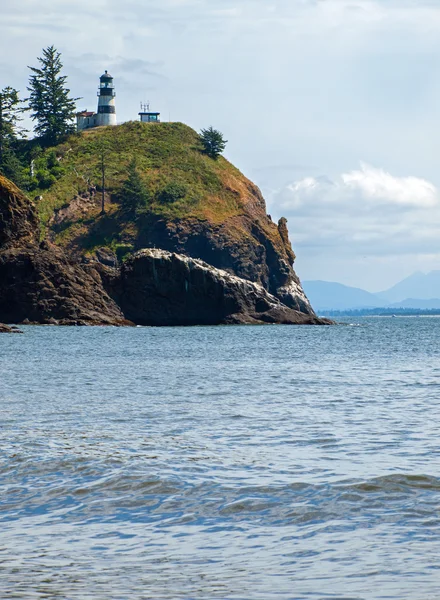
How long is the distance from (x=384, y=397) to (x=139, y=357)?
23.2 m

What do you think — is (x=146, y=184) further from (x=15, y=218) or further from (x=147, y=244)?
(x=15, y=218)

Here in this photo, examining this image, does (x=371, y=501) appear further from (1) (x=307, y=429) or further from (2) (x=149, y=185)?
(2) (x=149, y=185)

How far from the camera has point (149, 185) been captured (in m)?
140

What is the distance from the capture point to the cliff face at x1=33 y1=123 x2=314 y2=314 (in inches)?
5032

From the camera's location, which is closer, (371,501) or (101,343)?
(371,501)

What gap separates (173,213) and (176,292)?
34650 mm

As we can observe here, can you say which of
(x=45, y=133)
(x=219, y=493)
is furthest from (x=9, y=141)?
(x=219, y=493)

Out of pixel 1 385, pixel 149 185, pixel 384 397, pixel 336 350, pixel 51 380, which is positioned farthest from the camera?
pixel 149 185

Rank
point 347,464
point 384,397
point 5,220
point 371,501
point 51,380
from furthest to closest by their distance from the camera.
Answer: point 5,220
point 51,380
point 384,397
point 347,464
point 371,501

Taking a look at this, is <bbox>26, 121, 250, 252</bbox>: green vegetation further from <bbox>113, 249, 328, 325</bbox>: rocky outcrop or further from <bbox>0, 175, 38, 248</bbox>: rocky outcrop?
<bbox>113, 249, 328, 325</bbox>: rocky outcrop

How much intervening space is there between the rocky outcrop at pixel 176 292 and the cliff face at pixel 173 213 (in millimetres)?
23111

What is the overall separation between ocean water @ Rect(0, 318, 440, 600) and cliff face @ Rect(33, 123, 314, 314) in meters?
98.9

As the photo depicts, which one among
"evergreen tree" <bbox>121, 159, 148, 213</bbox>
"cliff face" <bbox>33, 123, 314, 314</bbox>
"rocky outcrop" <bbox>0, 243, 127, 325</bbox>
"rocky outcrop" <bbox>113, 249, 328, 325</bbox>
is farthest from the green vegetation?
"rocky outcrop" <bbox>0, 243, 127, 325</bbox>

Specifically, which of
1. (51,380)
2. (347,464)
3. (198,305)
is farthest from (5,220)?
(347,464)
